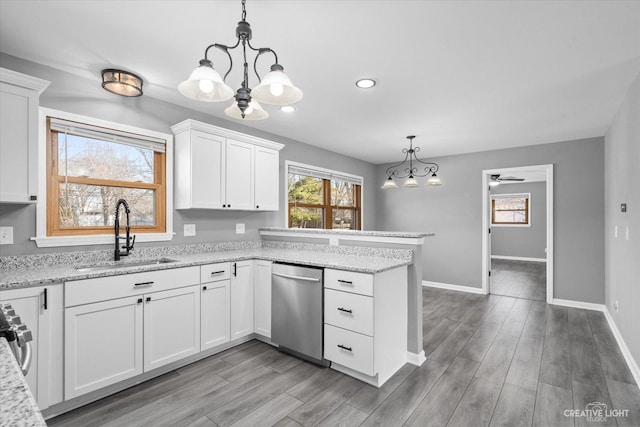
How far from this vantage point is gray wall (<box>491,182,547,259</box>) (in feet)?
28.6

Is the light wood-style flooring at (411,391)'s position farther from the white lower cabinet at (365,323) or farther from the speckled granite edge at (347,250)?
the speckled granite edge at (347,250)

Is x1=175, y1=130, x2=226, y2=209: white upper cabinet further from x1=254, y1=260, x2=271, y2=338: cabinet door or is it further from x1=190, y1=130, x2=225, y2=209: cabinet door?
x1=254, y1=260, x2=271, y2=338: cabinet door

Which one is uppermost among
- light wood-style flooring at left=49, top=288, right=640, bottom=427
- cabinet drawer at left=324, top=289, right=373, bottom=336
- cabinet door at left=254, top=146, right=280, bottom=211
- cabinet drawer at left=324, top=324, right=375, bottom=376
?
cabinet door at left=254, top=146, right=280, bottom=211

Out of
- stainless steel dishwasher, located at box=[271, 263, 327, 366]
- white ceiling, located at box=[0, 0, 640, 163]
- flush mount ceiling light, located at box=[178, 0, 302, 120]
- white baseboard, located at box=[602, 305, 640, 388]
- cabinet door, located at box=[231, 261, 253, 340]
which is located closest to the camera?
Result: flush mount ceiling light, located at box=[178, 0, 302, 120]

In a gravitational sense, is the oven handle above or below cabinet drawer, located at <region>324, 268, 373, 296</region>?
above

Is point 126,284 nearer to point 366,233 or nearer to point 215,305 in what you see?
point 215,305

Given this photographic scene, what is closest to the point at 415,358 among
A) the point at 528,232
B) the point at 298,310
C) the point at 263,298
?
the point at 298,310

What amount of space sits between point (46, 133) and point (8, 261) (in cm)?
101

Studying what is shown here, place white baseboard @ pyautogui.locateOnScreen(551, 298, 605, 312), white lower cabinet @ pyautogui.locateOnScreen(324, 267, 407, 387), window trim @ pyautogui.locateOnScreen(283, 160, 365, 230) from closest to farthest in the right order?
white lower cabinet @ pyautogui.locateOnScreen(324, 267, 407, 387), white baseboard @ pyautogui.locateOnScreen(551, 298, 605, 312), window trim @ pyautogui.locateOnScreen(283, 160, 365, 230)

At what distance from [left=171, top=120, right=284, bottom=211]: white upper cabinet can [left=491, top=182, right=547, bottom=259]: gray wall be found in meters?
8.33

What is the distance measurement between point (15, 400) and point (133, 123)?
2898 millimetres

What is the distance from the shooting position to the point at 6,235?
2229 millimetres

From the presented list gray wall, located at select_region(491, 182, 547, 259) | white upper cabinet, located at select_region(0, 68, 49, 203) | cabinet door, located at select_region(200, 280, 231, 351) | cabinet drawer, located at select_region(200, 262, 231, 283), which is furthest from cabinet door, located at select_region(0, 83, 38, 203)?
gray wall, located at select_region(491, 182, 547, 259)

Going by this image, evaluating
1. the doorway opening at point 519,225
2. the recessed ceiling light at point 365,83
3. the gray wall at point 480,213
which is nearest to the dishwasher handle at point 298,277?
the recessed ceiling light at point 365,83
